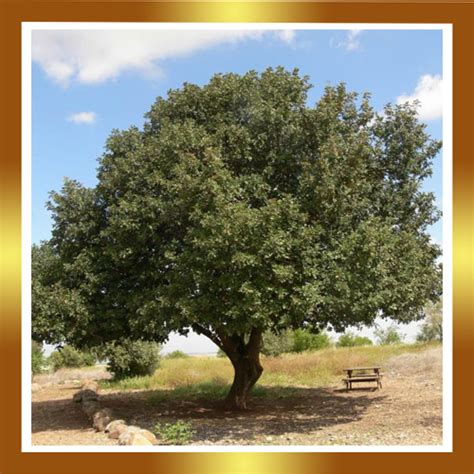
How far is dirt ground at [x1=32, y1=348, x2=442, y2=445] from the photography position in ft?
40.4

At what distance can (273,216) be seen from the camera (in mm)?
11492

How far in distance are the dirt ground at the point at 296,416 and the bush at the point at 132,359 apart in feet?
16.1

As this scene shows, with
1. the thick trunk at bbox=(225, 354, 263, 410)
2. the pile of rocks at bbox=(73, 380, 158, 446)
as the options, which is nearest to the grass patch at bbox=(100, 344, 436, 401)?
the thick trunk at bbox=(225, 354, 263, 410)

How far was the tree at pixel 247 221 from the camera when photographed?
11.8 metres

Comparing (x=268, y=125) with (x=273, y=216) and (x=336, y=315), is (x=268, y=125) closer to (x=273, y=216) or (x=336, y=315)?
(x=273, y=216)

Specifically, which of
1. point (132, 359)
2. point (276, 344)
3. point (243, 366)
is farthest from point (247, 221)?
point (276, 344)

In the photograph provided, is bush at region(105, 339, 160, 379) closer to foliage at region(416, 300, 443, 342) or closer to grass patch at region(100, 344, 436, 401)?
grass patch at region(100, 344, 436, 401)

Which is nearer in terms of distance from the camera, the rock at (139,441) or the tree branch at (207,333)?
the rock at (139,441)

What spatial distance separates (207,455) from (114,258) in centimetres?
791

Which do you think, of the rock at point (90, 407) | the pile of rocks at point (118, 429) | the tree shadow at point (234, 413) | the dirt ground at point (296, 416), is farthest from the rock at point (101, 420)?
the rock at point (90, 407)

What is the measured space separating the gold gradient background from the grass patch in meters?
14.0

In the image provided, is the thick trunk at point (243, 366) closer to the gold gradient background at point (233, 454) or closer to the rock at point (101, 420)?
the rock at point (101, 420)

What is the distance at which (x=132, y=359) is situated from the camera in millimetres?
29844
